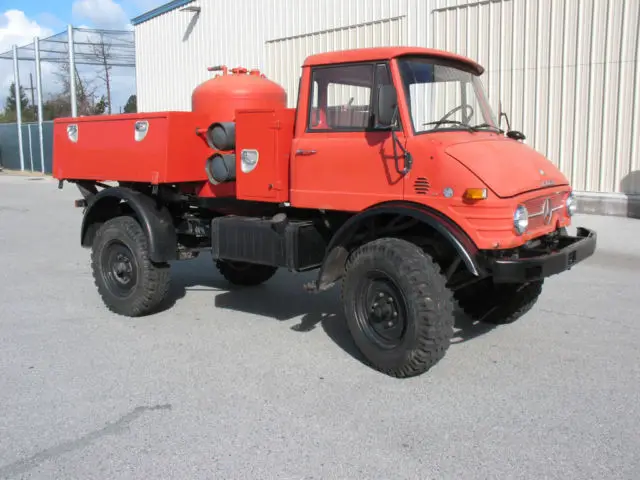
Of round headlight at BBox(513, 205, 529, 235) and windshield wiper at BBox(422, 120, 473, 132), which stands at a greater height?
windshield wiper at BBox(422, 120, 473, 132)

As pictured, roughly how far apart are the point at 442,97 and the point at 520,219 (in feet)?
4.49

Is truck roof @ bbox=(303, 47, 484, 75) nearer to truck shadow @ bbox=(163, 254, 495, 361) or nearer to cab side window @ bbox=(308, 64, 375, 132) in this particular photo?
cab side window @ bbox=(308, 64, 375, 132)

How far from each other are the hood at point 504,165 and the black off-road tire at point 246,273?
3505 mm

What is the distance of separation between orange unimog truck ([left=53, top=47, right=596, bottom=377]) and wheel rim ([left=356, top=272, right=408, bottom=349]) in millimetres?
11

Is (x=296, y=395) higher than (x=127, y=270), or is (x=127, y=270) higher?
(x=127, y=270)

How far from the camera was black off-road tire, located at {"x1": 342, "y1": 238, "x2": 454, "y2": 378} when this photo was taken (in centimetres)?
450

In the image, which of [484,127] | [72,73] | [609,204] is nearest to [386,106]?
[484,127]

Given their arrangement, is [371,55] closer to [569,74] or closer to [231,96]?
[231,96]

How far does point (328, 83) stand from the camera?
17.2 feet

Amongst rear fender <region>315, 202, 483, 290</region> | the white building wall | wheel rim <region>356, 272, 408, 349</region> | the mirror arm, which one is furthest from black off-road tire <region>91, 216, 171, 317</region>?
the white building wall

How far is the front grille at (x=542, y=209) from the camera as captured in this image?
15.1 ft

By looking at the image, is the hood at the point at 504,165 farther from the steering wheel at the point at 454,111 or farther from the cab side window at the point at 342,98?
the cab side window at the point at 342,98

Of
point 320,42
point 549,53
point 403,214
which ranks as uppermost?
point 320,42

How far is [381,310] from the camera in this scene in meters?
4.86
